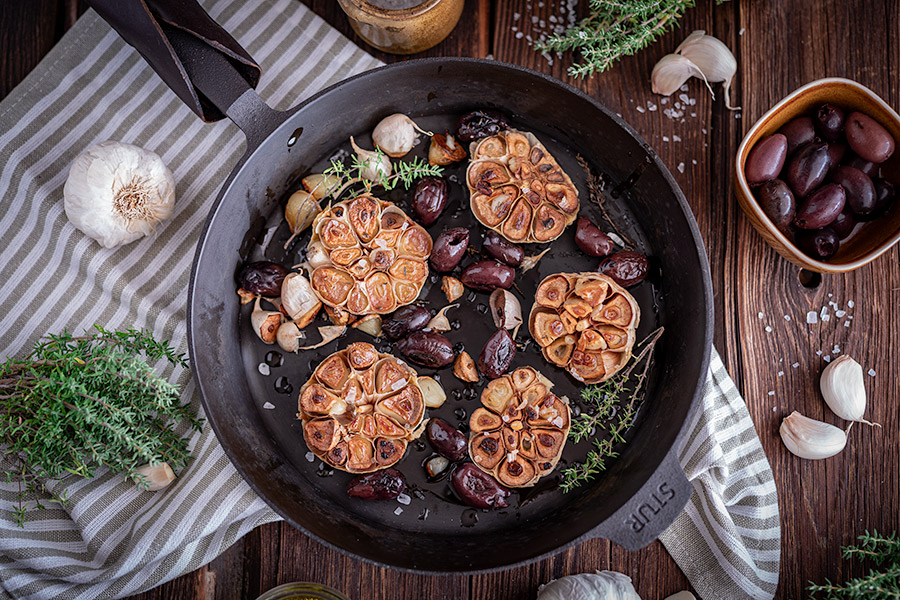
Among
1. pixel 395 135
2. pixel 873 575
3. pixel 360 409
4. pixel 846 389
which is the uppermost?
pixel 395 135

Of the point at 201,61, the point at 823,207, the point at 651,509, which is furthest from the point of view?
the point at 823,207

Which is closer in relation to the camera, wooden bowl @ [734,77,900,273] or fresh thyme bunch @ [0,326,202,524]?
fresh thyme bunch @ [0,326,202,524]

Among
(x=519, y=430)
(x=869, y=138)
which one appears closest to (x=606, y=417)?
(x=519, y=430)

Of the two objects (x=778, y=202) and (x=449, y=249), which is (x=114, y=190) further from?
(x=778, y=202)

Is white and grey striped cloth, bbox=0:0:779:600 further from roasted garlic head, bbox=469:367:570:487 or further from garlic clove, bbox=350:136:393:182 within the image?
roasted garlic head, bbox=469:367:570:487

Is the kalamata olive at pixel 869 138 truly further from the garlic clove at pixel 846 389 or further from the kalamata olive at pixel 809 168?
the garlic clove at pixel 846 389

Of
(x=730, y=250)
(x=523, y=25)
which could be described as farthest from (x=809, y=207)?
(x=523, y=25)

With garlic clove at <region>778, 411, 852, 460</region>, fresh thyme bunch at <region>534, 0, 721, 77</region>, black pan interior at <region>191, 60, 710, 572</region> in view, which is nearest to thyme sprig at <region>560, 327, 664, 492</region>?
black pan interior at <region>191, 60, 710, 572</region>
